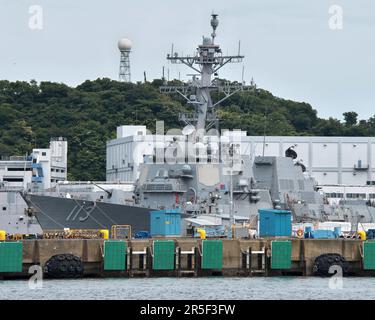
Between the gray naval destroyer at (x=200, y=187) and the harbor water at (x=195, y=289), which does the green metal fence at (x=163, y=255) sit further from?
the gray naval destroyer at (x=200, y=187)

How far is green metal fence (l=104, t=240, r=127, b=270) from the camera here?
60625mm

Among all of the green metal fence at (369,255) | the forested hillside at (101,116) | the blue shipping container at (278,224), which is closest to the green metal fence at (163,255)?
the blue shipping container at (278,224)

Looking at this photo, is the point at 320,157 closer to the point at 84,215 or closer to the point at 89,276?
the point at 84,215

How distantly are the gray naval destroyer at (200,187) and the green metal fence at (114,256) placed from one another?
43.9 feet

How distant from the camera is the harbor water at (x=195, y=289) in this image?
5075cm

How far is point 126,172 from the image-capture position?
4737 inches

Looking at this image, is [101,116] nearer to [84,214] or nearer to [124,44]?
[124,44]

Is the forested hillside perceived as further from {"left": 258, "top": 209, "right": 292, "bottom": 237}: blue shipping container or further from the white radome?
{"left": 258, "top": 209, "right": 292, "bottom": 237}: blue shipping container

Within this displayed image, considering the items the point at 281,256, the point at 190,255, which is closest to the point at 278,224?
the point at 281,256

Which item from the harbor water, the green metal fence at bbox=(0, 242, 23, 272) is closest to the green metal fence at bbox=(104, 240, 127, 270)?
the harbor water
